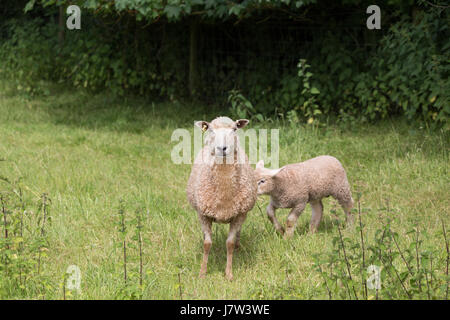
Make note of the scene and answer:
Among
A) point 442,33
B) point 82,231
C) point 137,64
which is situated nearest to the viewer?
point 82,231

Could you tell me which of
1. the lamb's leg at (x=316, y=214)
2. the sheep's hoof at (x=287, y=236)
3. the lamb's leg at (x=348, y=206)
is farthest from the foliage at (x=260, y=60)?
the sheep's hoof at (x=287, y=236)

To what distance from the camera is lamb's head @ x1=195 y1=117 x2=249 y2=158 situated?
3.60 metres

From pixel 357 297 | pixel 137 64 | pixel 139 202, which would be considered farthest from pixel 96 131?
pixel 357 297

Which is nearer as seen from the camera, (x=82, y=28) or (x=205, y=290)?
(x=205, y=290)

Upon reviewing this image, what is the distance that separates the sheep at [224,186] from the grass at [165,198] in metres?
0.38

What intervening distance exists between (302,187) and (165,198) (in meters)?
1.56

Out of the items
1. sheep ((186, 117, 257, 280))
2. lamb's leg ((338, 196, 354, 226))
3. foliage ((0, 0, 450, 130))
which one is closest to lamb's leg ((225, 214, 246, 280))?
sheep ((186, 117, 257, 280))

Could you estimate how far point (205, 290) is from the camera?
12.1 feet

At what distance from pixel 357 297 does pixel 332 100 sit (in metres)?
5.99

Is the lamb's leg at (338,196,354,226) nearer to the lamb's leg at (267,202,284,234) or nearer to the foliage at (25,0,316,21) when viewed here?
the lamb's leg at (267,202,284,234)

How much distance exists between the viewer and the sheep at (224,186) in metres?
3.79

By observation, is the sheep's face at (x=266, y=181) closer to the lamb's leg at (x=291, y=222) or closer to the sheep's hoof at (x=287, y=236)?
the lamb's leg at (x=291, y=222)

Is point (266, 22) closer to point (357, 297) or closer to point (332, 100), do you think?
point (332, 100)

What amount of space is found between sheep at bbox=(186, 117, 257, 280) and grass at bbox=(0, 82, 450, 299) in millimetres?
383
